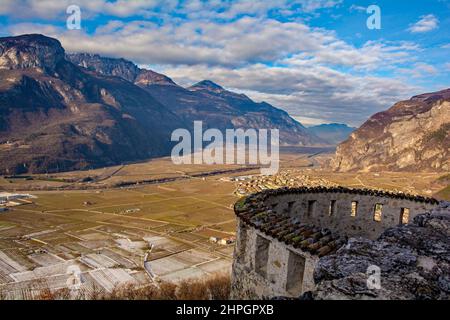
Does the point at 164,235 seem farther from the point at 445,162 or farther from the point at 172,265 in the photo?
the point at 445,162

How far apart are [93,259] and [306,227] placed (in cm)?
5834

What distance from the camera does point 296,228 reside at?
1049cm

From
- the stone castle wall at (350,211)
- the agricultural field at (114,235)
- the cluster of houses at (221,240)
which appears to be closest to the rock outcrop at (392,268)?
the stone castle wall at (350,211)

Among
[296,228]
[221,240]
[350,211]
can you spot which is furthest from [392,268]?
[221,240]

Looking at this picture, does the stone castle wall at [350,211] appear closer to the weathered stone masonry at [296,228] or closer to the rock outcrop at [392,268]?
the weathered stone masonry at [296,228]

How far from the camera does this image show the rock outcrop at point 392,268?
494cm

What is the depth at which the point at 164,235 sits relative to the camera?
77.3 m

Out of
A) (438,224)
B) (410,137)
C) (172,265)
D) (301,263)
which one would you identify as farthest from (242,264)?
(410,137)

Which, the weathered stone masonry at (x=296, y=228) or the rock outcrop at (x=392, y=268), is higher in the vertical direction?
the rock outcrop at (x=392, y=268)

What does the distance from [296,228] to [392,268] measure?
4.99 m

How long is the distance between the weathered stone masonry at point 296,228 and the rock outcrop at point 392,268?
2.37m

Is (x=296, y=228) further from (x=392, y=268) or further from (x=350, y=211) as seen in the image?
(x=350, y=211)

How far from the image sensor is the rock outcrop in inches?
194

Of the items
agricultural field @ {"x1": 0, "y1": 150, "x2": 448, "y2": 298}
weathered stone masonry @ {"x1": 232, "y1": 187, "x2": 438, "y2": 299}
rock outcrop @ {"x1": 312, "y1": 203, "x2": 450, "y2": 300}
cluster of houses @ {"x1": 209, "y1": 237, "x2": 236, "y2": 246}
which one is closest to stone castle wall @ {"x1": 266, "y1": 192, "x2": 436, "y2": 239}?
weathered stone masonry @ {"x1": 232, "y1": 187, "x2": 438, "y2": 299}
